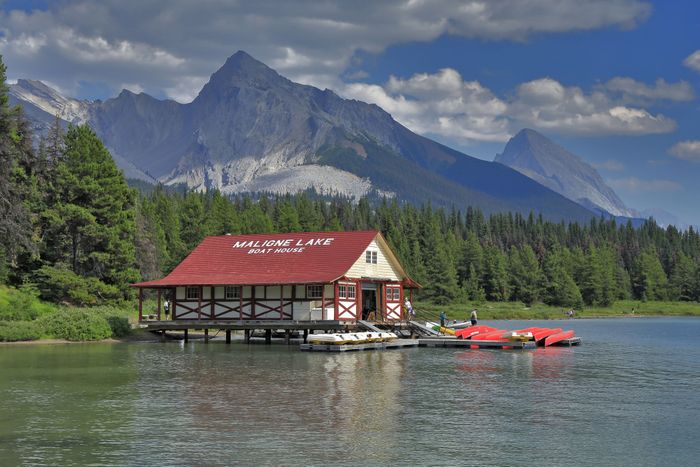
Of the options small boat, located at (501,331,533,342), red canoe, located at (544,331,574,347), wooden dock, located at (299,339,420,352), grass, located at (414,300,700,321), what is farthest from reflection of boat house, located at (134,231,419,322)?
grass, located at (414,300,700,321)

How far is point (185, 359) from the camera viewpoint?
4306 cm

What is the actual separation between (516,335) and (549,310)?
8245cm

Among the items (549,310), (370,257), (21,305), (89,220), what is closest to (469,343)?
(370,257)

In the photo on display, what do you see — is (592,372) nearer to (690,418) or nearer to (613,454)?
(690,418)

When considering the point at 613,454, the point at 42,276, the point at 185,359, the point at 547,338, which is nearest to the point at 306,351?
the point at 185,359

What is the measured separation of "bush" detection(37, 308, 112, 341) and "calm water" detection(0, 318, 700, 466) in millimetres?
11446

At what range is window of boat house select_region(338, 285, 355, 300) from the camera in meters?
53.8

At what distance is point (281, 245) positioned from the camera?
195ft

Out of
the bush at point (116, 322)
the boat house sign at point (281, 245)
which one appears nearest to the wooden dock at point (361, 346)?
the boat house sign at point (281, 245)

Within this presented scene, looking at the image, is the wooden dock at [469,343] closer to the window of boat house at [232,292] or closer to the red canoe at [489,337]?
the red canoe at [489,337]

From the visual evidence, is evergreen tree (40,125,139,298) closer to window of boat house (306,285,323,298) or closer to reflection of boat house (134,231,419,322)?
reflection of boat house (134,231,419,322)

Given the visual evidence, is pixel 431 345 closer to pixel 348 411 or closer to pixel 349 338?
pixel 349 338

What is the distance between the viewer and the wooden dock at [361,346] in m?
47.6

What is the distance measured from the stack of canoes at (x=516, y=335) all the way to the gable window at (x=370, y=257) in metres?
8.22
